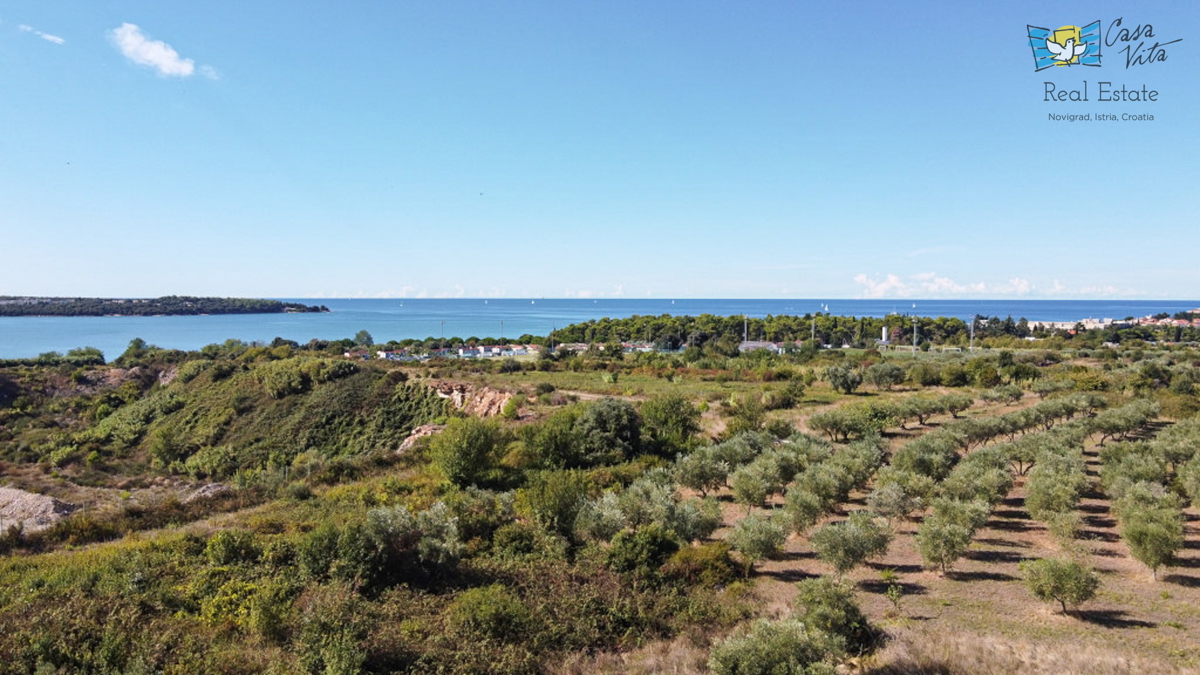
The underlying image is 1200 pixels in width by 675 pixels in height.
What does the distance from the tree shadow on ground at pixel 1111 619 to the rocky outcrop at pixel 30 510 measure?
92.3 feet

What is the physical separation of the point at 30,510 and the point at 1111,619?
3148 centimetres

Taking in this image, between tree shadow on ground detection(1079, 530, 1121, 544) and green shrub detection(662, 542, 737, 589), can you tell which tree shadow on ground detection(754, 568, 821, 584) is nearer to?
green shrub detection(662, 542, 737, 589)

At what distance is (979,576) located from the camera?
13.8 meters

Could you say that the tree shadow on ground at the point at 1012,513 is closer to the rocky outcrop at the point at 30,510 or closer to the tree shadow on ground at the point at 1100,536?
the tree shadow on ground at the point at 1100,536

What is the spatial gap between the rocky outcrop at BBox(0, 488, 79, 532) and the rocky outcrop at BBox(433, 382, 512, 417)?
2242 centimetres

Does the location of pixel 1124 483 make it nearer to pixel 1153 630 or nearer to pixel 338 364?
pixel 1153 630

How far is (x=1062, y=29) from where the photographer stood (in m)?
25.3

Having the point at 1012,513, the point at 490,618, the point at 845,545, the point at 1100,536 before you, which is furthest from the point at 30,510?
the point at 1100,536

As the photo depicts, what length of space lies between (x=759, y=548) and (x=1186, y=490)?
1582cm

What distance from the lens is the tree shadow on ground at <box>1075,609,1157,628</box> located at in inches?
446

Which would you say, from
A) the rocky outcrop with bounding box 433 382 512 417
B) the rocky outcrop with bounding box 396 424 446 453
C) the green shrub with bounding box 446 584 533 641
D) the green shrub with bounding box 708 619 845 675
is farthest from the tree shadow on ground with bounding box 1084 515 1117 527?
the rocky outcrop with bounding box 433 382 512 417

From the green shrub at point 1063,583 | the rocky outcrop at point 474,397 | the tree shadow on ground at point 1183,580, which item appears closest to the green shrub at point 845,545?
the green shrub at point 1063,583

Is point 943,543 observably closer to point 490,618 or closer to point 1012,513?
point 1012,513

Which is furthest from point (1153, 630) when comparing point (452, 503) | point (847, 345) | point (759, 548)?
point (847, 345)
